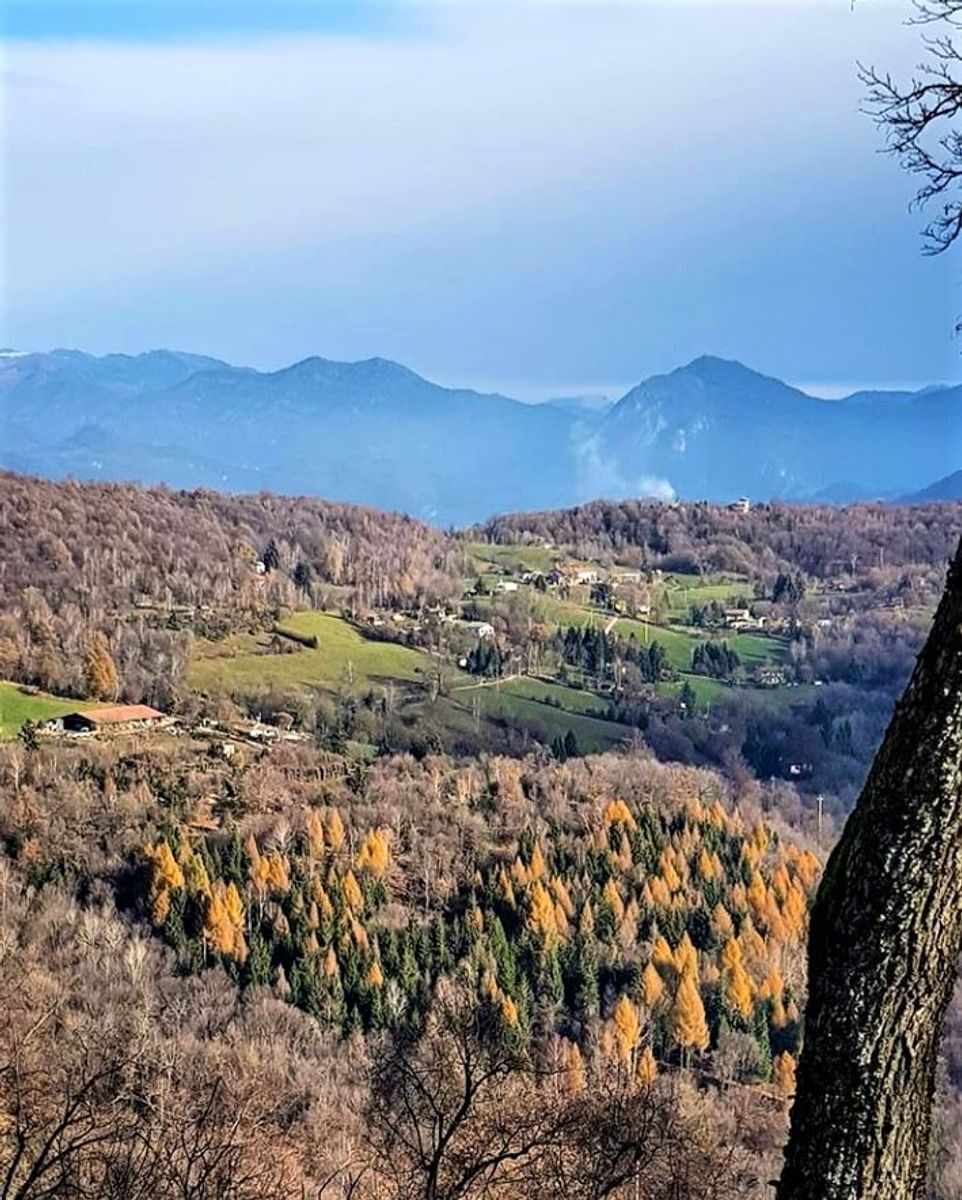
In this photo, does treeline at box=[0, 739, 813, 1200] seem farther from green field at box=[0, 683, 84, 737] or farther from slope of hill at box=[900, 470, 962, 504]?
slope of hill at box=[900, 470, 962, 504]

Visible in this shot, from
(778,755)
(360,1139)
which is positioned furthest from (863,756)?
(360,1139)

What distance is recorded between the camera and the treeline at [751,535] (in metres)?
89.6

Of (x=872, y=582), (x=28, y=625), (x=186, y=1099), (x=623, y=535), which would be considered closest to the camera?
(x=186, y=1099)

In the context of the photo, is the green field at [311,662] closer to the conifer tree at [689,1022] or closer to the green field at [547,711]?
the green field at [547,711]

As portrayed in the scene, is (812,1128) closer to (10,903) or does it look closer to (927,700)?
(927,700)

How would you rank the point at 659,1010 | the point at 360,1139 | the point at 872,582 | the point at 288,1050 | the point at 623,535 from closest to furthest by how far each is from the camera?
the point at 360,1139, the point at 288,1050, the point at 659,1010, the point at 872,582, the point at 623,535

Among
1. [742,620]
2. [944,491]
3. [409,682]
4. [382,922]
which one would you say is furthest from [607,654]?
[944,491]

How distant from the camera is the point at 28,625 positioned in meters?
51.3

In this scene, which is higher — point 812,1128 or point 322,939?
point 812,1128

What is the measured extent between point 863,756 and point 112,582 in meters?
39.5

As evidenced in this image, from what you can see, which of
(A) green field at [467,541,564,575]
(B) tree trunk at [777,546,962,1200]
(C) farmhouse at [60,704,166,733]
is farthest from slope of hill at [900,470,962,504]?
(B) tree trunk at [777,546,962,1200]

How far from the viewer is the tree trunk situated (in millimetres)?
2729

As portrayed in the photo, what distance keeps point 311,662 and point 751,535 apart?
52.3 meters

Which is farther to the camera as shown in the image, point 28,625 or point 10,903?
point 28,625
